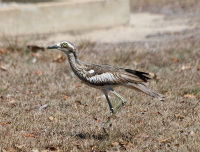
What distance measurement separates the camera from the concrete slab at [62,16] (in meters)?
10.1

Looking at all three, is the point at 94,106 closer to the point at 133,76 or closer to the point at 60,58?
the point at 133,76

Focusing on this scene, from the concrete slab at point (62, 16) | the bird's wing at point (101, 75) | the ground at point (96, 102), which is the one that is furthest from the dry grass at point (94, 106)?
the concrete slab at point (62, 16)

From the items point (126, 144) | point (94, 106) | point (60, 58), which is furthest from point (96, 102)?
point (60, 58)

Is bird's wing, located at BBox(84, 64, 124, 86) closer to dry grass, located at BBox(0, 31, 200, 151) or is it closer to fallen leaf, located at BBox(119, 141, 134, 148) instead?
dry grass, located at BBox(0, 31, 200, 151)

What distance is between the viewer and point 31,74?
246 inches

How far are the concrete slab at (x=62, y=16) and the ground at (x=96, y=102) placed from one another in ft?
4.60

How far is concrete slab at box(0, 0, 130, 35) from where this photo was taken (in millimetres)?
10078

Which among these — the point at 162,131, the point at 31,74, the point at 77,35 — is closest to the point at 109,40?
the point at 77,35

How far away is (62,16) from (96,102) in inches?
247

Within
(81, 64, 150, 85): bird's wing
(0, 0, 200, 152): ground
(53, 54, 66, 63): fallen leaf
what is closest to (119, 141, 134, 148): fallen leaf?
(0, 0, 200, 152): ground

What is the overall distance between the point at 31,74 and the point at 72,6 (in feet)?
16.5

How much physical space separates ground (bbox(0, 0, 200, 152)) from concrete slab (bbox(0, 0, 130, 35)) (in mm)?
1402

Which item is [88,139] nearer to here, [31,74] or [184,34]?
[31,74]

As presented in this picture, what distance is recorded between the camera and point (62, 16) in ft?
34.8
